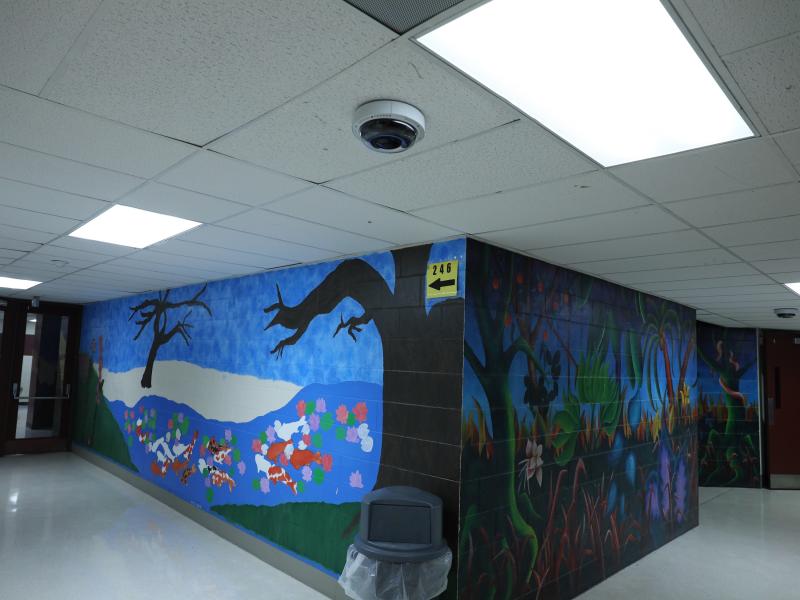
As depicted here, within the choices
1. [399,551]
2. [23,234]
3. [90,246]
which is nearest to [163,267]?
[90,246]

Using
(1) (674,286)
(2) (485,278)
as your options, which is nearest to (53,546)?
(2) (485,278)

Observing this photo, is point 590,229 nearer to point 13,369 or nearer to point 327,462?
point 327,462

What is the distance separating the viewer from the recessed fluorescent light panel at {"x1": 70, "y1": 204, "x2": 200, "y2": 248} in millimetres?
3203

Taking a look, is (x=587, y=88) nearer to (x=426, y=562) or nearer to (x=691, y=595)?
(x=426, y=562)

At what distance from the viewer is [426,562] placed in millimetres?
3012

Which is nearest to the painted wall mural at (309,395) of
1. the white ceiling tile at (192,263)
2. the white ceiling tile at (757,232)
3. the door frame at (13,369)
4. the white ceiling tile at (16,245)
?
the white ceiling tile at (192,263)

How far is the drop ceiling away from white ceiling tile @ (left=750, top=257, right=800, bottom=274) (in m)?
0.02

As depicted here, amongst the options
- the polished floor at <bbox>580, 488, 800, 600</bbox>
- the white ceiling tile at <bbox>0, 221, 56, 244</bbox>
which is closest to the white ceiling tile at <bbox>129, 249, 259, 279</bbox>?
the white ceiling tile at <bbox>0, 221, 56, 244</bbox>

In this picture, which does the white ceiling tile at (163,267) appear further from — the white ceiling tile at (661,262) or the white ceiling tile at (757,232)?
the white ceiling tile at (757,232)

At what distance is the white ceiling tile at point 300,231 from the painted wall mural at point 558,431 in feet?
2.53

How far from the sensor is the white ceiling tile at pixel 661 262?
3521 mm

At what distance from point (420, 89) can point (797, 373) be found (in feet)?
31.0

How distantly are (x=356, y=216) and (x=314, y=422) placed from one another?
1909 mm

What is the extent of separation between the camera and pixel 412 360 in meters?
3.61
